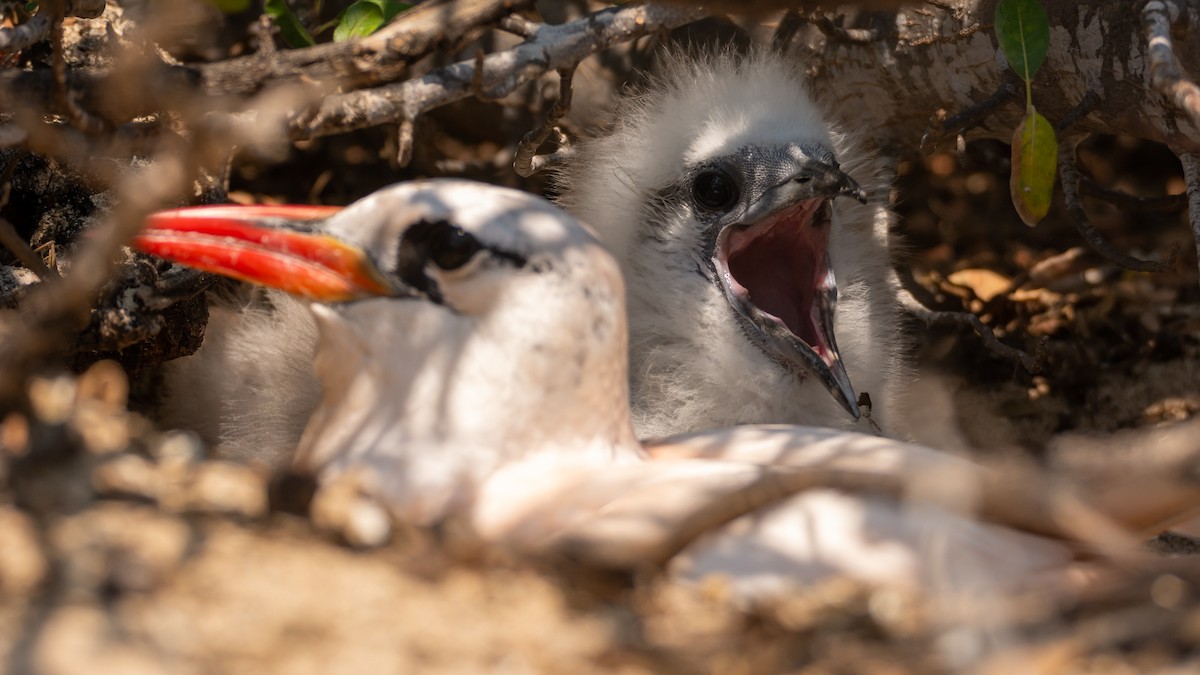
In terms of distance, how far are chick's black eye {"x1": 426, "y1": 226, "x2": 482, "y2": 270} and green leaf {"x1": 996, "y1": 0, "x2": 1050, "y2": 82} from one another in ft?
4.23

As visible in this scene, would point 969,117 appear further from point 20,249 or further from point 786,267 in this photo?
point 20,249

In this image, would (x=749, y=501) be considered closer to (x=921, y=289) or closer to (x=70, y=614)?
(x=70, y=614)

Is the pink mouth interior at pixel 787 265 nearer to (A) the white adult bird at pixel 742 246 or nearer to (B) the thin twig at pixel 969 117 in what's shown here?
(A) the white adult bird at pixel 742 246

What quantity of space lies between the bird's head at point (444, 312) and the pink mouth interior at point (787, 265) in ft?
3.69

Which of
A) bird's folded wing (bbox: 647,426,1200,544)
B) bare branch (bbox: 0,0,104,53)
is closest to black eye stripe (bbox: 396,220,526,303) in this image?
bird's folded wing (bbox: 647,426,1200,544)

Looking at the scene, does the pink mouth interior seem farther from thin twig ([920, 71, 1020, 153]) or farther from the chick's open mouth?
thin twig ([920, 71, 1020, 153])

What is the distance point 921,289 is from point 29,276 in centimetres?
273

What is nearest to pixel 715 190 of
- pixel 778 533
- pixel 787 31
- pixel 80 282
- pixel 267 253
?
pixel 787 31

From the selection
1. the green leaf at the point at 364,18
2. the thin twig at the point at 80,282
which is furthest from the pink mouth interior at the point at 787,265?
the thin twig at the point at 80,282

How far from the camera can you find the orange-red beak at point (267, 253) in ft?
7.87

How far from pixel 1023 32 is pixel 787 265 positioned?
998 mm

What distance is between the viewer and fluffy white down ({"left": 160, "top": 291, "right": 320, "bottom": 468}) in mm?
3297

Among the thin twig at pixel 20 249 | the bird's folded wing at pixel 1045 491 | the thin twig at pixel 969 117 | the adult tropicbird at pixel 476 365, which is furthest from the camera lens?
the thin twig at pixel 969 117

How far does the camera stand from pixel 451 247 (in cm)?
239
